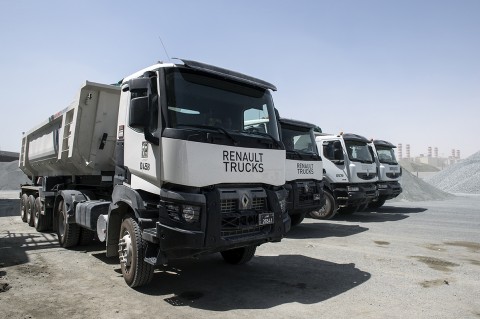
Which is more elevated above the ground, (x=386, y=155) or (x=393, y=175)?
(x=386, y=155)

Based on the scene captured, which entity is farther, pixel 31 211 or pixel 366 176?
pixel 366 176

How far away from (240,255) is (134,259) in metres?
2.00

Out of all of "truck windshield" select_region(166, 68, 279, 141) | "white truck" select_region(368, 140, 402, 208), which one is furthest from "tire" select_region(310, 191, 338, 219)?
"truck windshield" select_region(166, 68, 279, 141)

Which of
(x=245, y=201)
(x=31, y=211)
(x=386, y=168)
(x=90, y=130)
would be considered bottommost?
(x=31, y=211)

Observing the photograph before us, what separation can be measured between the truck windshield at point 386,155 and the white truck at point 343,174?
202 centimetres

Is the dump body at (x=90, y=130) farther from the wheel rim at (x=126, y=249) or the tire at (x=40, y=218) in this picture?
the wheel rim at (x=126, y=249)

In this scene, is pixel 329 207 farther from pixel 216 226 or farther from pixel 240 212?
pixel 216 226

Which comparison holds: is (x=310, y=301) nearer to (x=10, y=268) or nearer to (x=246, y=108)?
(x=246, y=108)

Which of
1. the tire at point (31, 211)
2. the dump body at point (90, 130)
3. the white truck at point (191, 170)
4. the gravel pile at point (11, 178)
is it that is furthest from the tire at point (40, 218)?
the gravel pile at point (11, 178)

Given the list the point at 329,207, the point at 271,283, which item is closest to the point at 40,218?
the point at 271,283

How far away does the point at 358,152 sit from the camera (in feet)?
39.7

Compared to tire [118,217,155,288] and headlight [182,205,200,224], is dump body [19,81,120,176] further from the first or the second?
headlight [182,205,200,224]

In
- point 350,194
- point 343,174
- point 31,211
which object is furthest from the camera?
point 343,174

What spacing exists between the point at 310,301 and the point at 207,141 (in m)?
2.35
